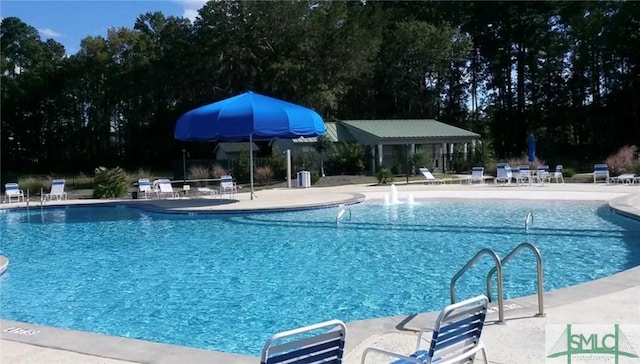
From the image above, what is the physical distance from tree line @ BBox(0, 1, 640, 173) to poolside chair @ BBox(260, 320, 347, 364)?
3709 centimetres

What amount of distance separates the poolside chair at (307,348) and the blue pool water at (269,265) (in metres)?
3.05

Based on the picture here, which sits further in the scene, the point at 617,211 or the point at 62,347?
the point at 617,211

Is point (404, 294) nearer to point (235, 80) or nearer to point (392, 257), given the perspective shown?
point (392, 257)

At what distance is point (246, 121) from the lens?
19078 mm

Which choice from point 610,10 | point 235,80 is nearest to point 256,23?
point 235,80

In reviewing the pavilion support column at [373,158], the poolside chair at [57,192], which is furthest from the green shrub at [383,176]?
the poolside chair at [57,192]

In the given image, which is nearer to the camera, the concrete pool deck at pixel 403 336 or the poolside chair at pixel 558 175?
the concrete pool deck at pixel 403 336

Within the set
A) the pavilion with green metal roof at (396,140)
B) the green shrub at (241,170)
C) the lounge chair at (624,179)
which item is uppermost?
the pavilion with green metal roof at (396,140)

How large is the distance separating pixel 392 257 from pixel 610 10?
40041 millimetres

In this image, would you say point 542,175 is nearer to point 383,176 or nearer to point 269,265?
point 383,176

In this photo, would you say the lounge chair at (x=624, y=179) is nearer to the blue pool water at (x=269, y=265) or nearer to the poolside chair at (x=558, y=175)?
the poolside chair at (x=558, y=175)

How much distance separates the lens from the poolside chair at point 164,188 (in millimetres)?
22781

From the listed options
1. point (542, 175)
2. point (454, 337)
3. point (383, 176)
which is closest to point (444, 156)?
point (383, 176)

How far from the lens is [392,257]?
431 inches
